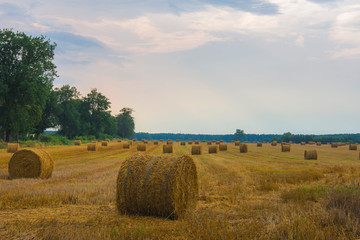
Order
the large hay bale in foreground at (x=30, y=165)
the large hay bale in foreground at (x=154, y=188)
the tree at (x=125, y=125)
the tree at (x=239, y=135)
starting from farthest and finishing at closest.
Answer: the tree at (x=239, y=135)
the tree at (x=125, y=125)
the large hay bale in foreground at (x=30, y=165)
the large hay bale in foreground at (x=154, y=188)

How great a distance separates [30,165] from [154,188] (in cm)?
945

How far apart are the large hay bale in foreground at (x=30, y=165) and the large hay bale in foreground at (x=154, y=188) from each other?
7.94 meters

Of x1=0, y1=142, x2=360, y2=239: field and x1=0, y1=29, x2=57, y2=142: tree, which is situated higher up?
x1=0, y1=29, x2=57, y2=142: tree

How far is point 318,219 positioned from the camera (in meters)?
6.23

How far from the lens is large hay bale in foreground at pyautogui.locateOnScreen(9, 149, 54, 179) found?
14109mm

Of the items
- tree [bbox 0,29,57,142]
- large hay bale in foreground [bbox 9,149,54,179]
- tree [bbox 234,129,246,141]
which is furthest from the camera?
tree [bbox 234,129,246,141]

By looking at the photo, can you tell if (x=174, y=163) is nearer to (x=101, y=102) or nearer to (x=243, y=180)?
(x=243, y=180)

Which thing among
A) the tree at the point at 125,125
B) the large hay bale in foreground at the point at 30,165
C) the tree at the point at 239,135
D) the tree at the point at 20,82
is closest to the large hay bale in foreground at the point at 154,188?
the large hay bale in foreground at the point at 30,165

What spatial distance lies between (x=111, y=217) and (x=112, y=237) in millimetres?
1778

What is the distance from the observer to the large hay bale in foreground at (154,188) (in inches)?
292

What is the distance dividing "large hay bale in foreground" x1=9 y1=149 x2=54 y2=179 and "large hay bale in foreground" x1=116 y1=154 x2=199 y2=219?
7.94 m

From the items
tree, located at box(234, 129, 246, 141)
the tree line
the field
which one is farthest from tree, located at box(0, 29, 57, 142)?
tree, located at box(234, 129, 246, 141)

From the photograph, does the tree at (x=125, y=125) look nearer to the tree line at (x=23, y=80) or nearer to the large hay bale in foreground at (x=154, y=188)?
the tree line at (x=23, y=80)

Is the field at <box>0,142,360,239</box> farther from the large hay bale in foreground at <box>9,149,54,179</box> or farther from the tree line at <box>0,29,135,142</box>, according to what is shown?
the tree line at <box>0,29,135,142</box>
